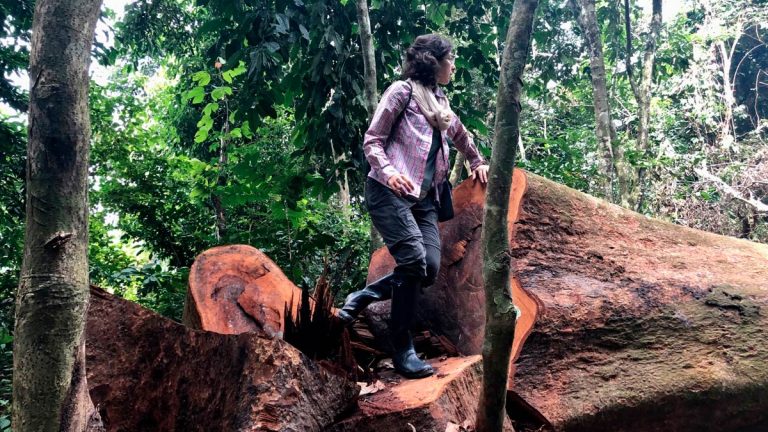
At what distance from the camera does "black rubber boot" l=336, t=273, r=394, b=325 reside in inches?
138

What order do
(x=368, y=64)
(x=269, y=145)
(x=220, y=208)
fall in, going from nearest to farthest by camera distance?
1. (x=368, y=64)
2. (x=220, y=208)
3. (x=269, y=145)

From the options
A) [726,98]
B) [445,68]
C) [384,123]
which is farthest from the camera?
[726,98]

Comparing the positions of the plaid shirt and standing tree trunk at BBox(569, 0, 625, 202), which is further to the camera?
standing tree trunk at BBox(569, 0, 625, 202)

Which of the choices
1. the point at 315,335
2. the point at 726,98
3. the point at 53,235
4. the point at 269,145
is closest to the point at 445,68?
the point at 315,335

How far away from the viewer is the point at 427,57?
3463mm

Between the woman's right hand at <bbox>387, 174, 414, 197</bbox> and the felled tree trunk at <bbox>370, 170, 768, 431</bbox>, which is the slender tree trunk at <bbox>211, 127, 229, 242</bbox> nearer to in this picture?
the felled tree trunk at <bbox>370, 170, 768, 431</bbox>

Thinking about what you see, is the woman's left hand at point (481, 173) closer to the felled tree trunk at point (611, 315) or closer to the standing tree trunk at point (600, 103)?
the felled tree trunk at point (611, 315)

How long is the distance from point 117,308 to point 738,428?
140 inches

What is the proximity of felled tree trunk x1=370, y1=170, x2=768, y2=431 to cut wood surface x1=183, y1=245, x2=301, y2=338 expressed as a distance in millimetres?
971

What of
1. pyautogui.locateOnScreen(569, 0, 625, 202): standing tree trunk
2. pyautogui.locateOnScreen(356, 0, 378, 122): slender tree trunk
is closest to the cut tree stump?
pyautogui.locateOnScreen(356, 0, 378, 122): slender tree trunk

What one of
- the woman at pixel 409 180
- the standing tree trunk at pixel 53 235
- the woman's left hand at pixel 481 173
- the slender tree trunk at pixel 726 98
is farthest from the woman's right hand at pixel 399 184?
the slender tree trunk at pixel 726 98

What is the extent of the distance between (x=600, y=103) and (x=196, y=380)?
6.29 m

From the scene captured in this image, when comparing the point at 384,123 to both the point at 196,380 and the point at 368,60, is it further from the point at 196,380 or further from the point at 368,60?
the point at 368,60

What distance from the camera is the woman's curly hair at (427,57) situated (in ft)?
11.4
